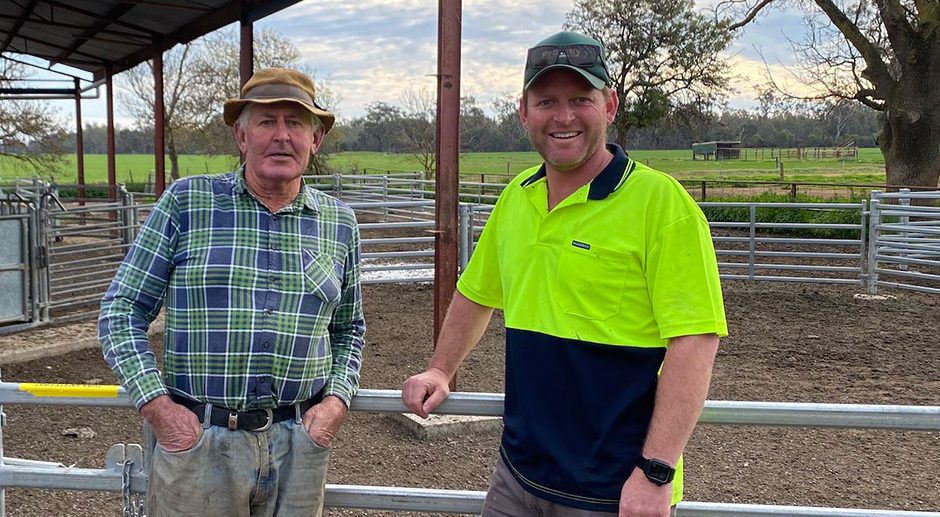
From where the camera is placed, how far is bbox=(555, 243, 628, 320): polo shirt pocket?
5.75 ft

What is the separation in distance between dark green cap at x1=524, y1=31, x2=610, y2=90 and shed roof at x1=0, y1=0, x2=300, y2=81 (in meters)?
6.80

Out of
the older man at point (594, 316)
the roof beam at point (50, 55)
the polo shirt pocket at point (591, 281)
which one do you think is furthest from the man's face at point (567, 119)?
the roof beam at point (50, 55)

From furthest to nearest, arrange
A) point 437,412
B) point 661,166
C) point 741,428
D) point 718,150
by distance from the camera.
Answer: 1. point 718,150
2. point 661,166
3. point 741,428
4. point 437,412

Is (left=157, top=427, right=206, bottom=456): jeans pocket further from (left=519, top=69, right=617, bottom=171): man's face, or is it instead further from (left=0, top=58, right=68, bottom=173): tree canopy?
(left=0, top=58, right=68, bottom=173): tree canopy

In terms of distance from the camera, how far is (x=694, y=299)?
5.42ft

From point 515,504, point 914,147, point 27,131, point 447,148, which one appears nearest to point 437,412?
point 515,504

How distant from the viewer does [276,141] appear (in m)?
2.10

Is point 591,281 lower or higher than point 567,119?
lower

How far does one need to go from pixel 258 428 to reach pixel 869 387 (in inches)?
224

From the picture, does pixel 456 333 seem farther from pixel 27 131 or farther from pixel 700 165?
pixel 700 165

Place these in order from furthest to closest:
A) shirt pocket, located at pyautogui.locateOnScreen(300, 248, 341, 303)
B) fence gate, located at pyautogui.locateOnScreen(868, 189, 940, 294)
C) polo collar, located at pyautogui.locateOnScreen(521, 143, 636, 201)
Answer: fence gate, located at pyautogui.locateOnScreen(868, 189, 940, 294), shirt pocket, located at pyautogui.locateOnScreen(300, 248, 341, 303), polo collar, located at pyautogui.locateOnScreen(521, 143, 636, 201)

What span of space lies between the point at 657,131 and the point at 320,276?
29.4 m

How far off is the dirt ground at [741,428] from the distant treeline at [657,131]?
575 inches

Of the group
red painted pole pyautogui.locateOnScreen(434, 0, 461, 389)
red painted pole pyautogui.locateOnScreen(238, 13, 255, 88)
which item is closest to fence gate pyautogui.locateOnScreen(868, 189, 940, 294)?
red painted pole pyautogui.locateOnScreen(434, 0, 461, 389)
